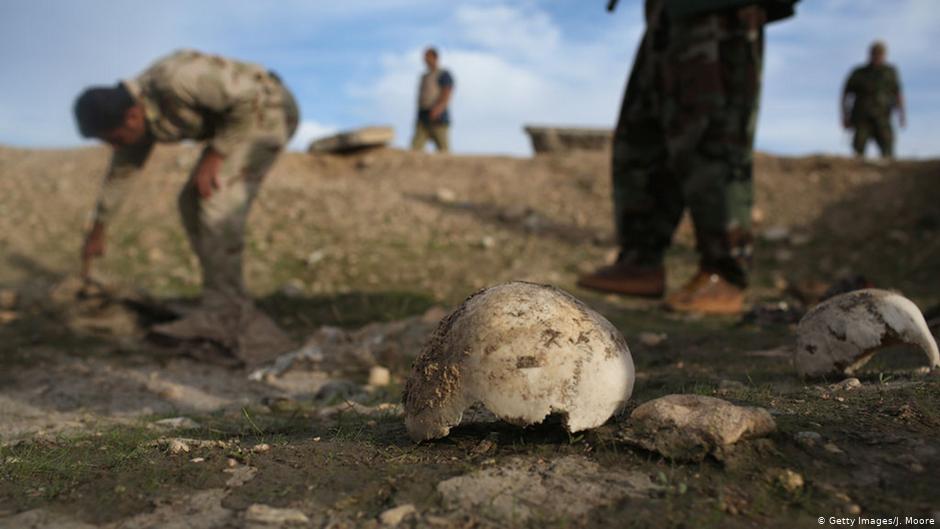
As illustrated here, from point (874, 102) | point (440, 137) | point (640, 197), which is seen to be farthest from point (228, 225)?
point (874, 102)

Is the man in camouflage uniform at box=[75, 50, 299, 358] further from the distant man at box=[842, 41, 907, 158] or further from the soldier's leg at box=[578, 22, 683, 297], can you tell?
the distant man at box=[842, 41, 907, 158]

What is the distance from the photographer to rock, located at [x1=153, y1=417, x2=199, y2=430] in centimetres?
265

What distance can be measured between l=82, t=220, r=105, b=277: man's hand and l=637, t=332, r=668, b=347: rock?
414 centimetres

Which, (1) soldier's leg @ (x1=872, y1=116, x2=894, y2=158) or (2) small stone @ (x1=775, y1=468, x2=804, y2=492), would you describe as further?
(1) soldier's leg @ (x1=872, y1=116, x2=894, y2=158)

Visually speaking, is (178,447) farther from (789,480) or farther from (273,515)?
(789,480)

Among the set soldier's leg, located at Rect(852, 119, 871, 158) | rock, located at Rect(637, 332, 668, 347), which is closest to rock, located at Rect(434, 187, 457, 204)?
rock, located at Rect(637, 332, 668, 347)

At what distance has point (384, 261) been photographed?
7254mm

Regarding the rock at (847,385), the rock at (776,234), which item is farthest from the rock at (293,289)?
the rock at (776,234)

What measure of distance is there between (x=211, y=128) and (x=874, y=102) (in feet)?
29.5

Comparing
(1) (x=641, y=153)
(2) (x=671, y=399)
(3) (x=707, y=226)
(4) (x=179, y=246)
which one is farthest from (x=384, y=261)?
(2) (x=671, y=399)

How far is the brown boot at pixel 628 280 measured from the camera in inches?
189

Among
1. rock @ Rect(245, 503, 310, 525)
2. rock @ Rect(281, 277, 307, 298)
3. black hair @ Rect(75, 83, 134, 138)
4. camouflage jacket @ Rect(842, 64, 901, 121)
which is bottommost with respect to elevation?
rock @ Rect(281, 277, 307, 298)

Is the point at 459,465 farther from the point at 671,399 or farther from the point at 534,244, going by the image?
the point at 534,244

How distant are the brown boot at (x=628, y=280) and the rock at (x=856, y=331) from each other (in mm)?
2216
